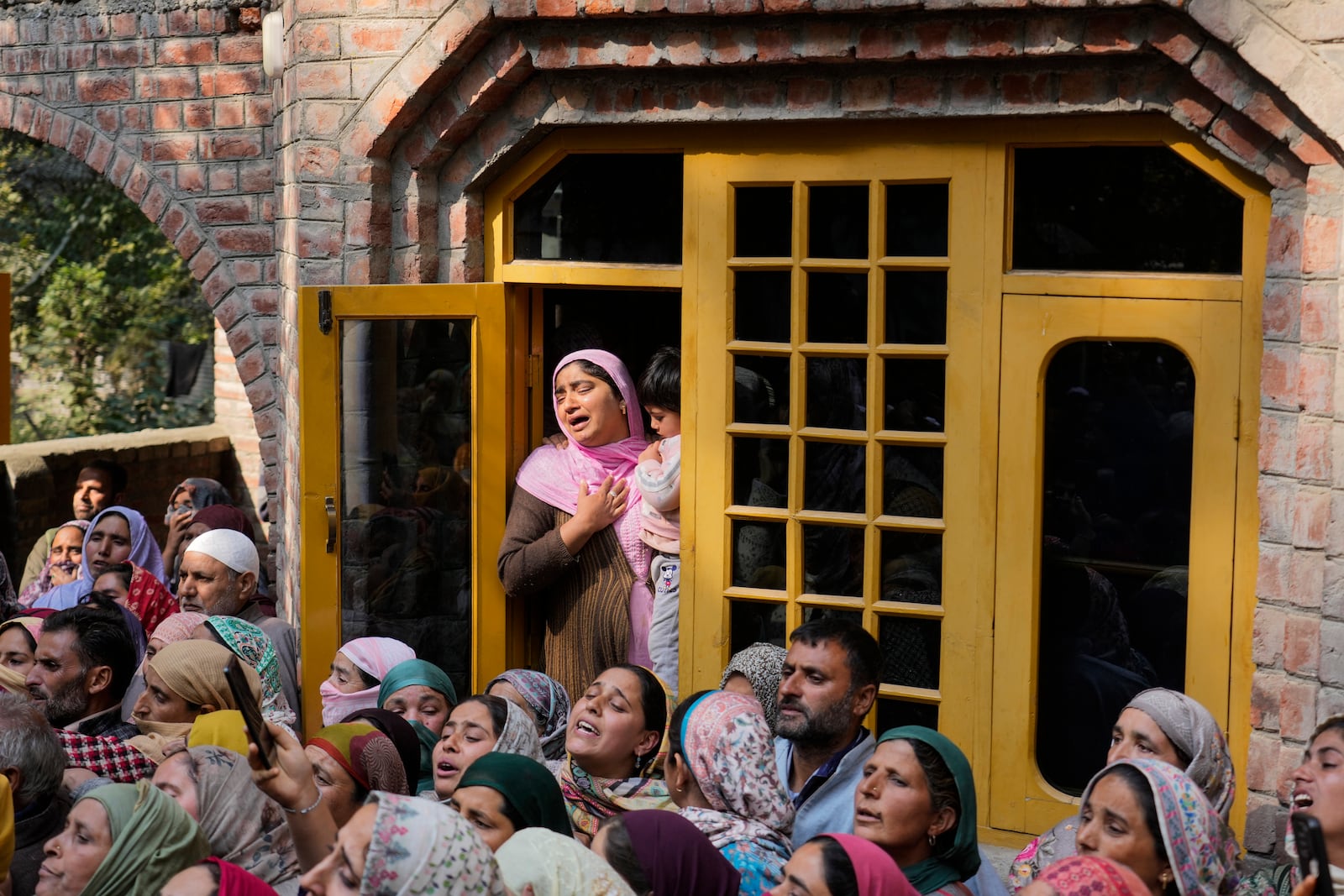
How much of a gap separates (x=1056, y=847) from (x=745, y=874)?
0.96 m

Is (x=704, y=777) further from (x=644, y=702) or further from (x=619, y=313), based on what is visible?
(x=619, y=313)

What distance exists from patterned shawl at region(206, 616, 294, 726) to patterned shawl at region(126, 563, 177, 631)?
3.08ft

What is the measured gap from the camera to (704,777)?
4.04 m

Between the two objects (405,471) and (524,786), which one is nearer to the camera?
(524,786)

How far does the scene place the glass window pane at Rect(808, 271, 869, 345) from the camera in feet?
17.5

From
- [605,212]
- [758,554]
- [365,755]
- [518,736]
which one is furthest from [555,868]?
[605,212]

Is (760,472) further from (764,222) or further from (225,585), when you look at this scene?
(225,585)

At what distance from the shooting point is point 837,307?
17.6 ft

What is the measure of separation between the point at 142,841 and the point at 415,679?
5.08 feet

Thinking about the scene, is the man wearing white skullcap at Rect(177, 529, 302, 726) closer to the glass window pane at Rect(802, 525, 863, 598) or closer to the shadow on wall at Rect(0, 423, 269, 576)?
the glass window pane at Rect(802, 525, 863, 598)

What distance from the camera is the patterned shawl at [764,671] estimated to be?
4.93m

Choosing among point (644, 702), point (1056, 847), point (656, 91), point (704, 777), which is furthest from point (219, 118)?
point (1056, 847)

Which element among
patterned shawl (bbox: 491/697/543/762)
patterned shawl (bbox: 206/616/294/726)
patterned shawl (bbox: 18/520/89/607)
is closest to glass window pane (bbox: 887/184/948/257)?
patterned shawl (bbox: 491/697/543/762)

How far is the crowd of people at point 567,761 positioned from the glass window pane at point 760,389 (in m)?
0.35
